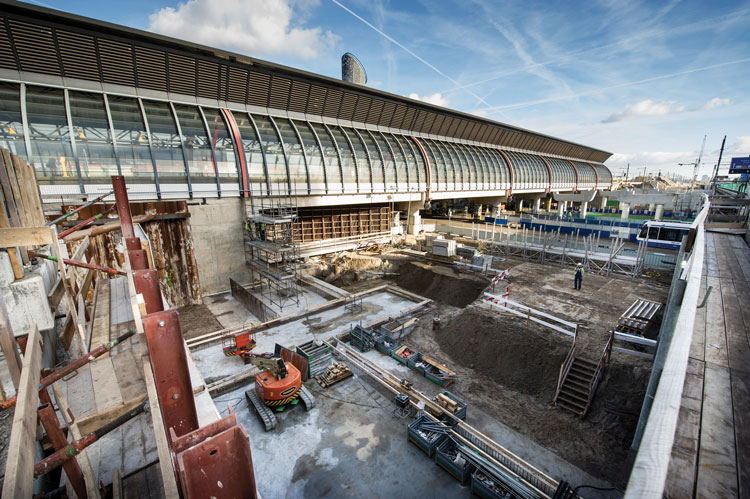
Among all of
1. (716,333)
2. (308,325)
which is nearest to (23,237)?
(716,333)

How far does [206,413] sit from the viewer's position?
163 inches

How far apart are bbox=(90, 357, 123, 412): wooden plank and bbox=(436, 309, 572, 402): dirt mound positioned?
→ 11.7 metres

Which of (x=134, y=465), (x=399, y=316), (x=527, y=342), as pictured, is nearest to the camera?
(x=134, y=465)

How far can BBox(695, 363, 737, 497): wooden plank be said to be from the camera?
6.72ft

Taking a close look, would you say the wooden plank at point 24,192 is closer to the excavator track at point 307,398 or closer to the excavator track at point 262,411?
the excavator track at point 262,411

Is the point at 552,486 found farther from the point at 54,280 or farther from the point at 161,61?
the point at 161,61

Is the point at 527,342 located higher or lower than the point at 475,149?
lower

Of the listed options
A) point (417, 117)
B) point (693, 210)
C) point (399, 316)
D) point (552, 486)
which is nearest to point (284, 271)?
point (399, 316)

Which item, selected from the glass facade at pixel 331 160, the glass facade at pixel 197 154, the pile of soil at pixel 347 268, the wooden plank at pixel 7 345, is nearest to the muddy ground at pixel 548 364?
the pile of soil at pixel 347 268

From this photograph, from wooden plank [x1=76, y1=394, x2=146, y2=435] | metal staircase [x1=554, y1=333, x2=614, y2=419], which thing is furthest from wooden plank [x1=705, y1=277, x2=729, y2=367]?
wooden plank [x1=76, y1=394, x2=146, y2=435]

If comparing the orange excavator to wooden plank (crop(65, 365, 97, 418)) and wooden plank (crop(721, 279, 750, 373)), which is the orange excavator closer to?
wooden plank (crop(65, 365, 97, 418))

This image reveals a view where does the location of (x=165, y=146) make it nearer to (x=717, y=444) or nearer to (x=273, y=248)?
(x=273, y=248)

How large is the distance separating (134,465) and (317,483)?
4.24 metres

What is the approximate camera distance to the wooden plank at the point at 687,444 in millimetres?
2035
